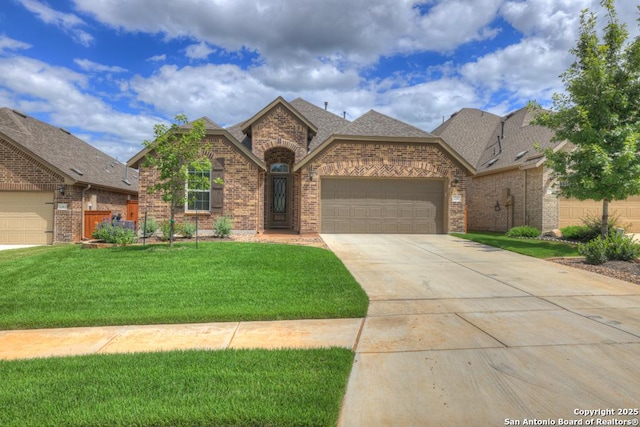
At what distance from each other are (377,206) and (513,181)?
23.2ft

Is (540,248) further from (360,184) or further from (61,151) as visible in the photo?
(61,151)

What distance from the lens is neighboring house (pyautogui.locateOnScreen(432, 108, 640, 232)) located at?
15.9 meters

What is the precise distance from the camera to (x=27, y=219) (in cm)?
1485

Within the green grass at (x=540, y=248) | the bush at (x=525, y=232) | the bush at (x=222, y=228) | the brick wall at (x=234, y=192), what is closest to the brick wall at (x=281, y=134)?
the brick wall at (x=234, y=192)

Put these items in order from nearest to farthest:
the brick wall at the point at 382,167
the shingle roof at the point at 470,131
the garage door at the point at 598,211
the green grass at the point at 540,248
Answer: the green grass at the point at 540,248
the brick wall at the point at 382,167
the garage door at the point at 598,211
the shingle roof at the point at 470,131

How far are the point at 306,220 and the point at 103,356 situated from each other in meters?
12.0

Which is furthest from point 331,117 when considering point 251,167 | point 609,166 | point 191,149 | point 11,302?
point 11,302

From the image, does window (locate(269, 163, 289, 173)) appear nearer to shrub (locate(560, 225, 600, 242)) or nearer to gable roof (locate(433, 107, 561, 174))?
gable roof (locate(433, 107, 561, 174))

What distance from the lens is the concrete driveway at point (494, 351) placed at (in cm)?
284

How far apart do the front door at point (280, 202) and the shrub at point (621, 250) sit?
12.8m

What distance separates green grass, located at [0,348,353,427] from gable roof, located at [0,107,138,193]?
1386cm

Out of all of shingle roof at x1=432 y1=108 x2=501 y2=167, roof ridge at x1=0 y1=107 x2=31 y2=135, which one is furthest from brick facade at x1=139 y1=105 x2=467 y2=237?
shingle roof at x1=432 y1=108 x2=501 y2=167

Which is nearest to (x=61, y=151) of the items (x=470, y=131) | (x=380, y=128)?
(x=380, y=128)

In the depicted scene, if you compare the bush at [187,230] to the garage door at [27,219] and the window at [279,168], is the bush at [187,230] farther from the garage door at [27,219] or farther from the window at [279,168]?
the window at [279,168]
